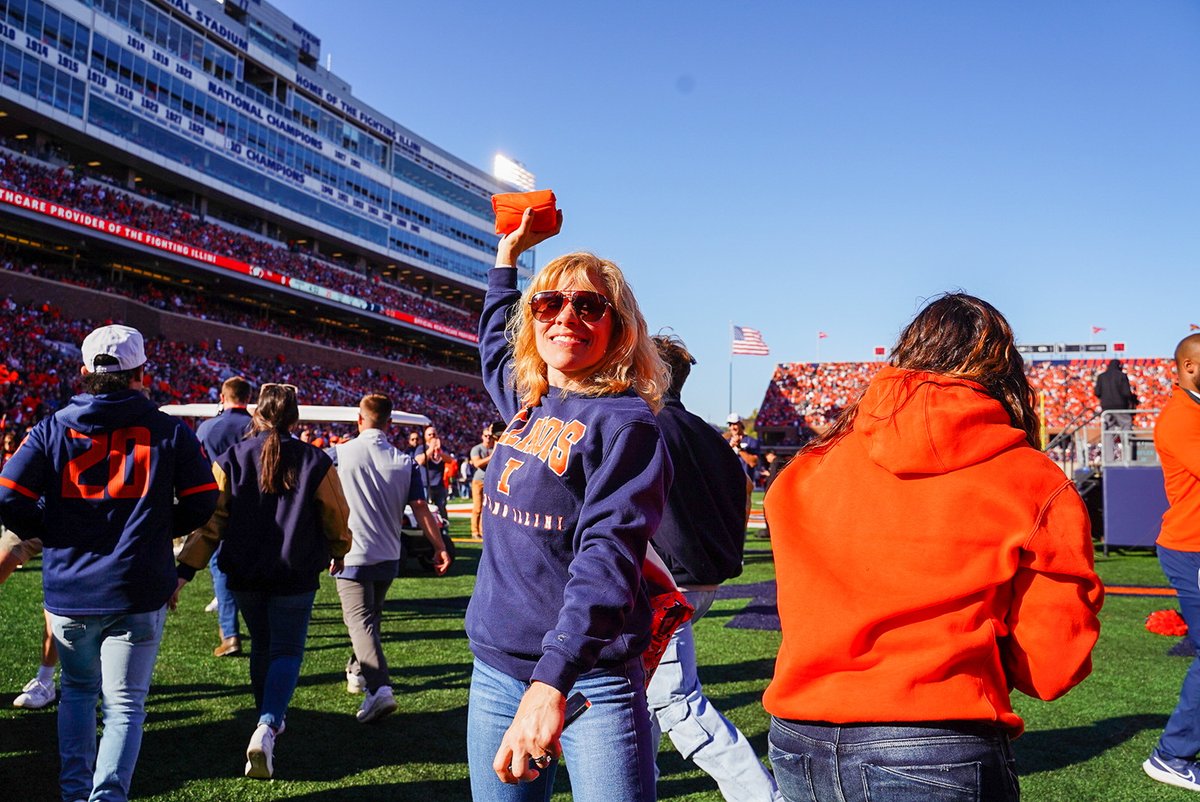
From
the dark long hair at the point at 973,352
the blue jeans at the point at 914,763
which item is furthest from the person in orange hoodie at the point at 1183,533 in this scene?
the blue jeans at the point at 914,763

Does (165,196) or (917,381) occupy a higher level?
(165,196)

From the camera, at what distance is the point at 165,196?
46.9 meters

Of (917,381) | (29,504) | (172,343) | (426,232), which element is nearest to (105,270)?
(172,343)

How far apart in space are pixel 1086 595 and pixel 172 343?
43.3 metres

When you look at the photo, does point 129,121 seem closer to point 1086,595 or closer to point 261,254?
point 261,254

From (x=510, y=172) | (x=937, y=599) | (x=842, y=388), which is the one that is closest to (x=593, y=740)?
(x=937, y=599)

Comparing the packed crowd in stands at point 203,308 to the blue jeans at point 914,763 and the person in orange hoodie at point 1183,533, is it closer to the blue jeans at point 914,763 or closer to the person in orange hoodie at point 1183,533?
the person in orange hoodie at point 1183,533

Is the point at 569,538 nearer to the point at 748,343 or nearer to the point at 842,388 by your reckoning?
the point at 748,343

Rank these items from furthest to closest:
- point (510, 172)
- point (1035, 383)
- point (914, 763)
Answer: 1. point (510, 172)
2. point (1035, 383)
3. point (914, 763)

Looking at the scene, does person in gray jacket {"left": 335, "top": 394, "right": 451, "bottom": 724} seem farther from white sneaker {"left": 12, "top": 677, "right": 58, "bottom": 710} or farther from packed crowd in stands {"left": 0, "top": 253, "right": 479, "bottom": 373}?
packed crowd in stands {"left": 0, "top": 253, "right": 479, "bottom": 373}

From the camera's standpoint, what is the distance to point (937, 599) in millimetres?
1691

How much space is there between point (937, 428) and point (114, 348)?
3153 millimetres

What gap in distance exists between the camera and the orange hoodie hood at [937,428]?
171cm

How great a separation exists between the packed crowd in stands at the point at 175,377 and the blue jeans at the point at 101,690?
15.7 meters
